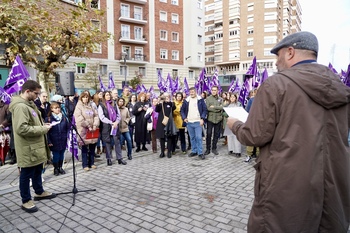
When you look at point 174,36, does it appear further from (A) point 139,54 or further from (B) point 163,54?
(A) point 139,54

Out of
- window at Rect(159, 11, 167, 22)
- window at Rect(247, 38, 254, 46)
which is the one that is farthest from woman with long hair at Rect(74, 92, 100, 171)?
window at Rect(247, 38, 254, 46)

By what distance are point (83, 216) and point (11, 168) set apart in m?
4.61

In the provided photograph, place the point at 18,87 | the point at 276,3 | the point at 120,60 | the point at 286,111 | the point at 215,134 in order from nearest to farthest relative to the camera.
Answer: the point at 286,111
the point at 18,87
the point at 215,134
the point at 120,60
the point at 276,3

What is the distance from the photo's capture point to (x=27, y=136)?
14.3 ft

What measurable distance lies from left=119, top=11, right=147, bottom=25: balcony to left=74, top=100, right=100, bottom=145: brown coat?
33001 mm

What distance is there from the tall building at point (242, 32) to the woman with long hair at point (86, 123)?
4859cm

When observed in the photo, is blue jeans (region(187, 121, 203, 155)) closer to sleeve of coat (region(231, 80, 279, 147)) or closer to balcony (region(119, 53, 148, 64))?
sleeve of coat (region(231, 80, 279, 147))

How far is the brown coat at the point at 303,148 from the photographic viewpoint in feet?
5.69

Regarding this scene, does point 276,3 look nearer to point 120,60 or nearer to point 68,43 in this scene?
point 120,60

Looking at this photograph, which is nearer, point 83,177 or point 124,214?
point 124,214

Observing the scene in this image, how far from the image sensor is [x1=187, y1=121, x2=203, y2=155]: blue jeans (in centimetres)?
815

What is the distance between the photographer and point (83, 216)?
13.6ft

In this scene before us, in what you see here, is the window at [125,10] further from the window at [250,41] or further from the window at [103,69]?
the window at [250,41]

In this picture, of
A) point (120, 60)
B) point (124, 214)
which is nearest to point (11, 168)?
point (124, 214)
